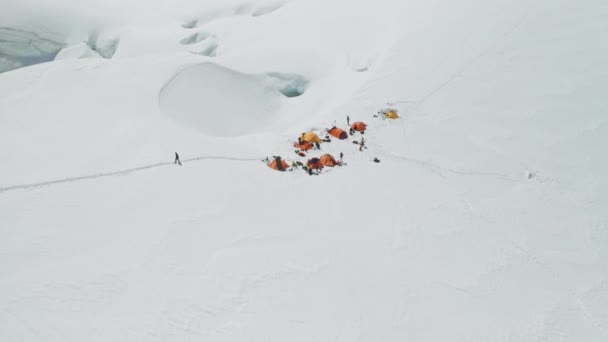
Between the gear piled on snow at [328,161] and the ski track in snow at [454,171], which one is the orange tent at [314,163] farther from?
the ski track in snow at [454,171]

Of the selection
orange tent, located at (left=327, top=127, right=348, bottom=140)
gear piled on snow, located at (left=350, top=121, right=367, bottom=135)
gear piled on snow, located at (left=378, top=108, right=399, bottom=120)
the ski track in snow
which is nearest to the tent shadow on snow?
orange tent, located at (left=327, top=127, right=348, bottom=140)

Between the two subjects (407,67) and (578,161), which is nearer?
(578,161)

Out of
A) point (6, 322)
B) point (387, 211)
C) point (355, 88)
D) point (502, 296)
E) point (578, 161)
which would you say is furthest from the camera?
point (355, 88)

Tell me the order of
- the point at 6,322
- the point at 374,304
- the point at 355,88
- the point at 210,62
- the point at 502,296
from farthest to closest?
1. the point at 210,62
2. the point at 355,88
3. the point at 502,296
4. the point at 374,304
5. the point at 6,322

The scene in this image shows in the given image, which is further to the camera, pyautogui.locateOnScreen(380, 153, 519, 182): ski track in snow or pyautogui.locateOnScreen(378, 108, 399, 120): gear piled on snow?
pyautogui.locateOnScreen(378, 108, 399, 120): gear piled on snow

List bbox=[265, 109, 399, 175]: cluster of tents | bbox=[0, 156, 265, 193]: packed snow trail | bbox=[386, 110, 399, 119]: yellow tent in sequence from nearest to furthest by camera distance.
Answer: bbox=[0, 156, 265, 193]: packed snow trail → bbox=[265, 109, 399, 175]: cluster of tents → bbox=[386, 110, 399, 119]: yellow tent

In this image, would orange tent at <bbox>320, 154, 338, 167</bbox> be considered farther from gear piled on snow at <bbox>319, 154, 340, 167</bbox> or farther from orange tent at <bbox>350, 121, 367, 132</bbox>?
orange tent at <bbox>350, 121, 367, 132</bbox>

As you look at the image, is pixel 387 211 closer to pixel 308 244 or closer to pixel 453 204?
pixel 453 204

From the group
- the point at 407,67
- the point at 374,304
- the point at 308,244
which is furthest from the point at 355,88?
the point at 374,304
